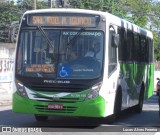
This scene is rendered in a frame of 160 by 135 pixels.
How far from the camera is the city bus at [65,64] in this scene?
1258 centimetres

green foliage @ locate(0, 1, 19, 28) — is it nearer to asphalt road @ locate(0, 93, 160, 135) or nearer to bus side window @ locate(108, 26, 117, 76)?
asphalt road @ locate(0, 93, 160, 135)

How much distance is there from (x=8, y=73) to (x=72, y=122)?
14.3 meters

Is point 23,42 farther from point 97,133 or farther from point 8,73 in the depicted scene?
point 8,73

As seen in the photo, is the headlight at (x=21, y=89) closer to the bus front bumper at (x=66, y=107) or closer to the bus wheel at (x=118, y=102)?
the bus front bumper at (x=66, y=107)

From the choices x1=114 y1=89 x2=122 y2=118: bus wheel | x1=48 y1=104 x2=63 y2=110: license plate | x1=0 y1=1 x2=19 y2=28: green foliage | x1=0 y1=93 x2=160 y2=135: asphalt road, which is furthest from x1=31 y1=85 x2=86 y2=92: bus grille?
x1=0 y1=1 x2=19 y2=28: green foliage

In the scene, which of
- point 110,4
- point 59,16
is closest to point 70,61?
point 59,16

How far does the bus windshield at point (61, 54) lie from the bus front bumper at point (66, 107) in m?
0.67

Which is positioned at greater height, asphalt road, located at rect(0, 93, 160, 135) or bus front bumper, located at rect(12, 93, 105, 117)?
bus front bumper, located at rect(12, 93, 105, 117)

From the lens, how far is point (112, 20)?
1391cm

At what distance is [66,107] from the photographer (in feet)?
41.2

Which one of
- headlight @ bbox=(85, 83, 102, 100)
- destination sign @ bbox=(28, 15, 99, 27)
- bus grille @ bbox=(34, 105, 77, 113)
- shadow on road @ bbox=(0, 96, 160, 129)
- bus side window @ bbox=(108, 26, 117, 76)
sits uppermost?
destination sign @ bbox=(28, 15, 99, 27)

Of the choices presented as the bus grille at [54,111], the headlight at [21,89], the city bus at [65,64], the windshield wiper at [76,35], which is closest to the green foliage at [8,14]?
the city bus at [65,64]

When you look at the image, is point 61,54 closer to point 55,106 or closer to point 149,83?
point 55,106

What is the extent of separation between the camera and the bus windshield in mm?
12766
